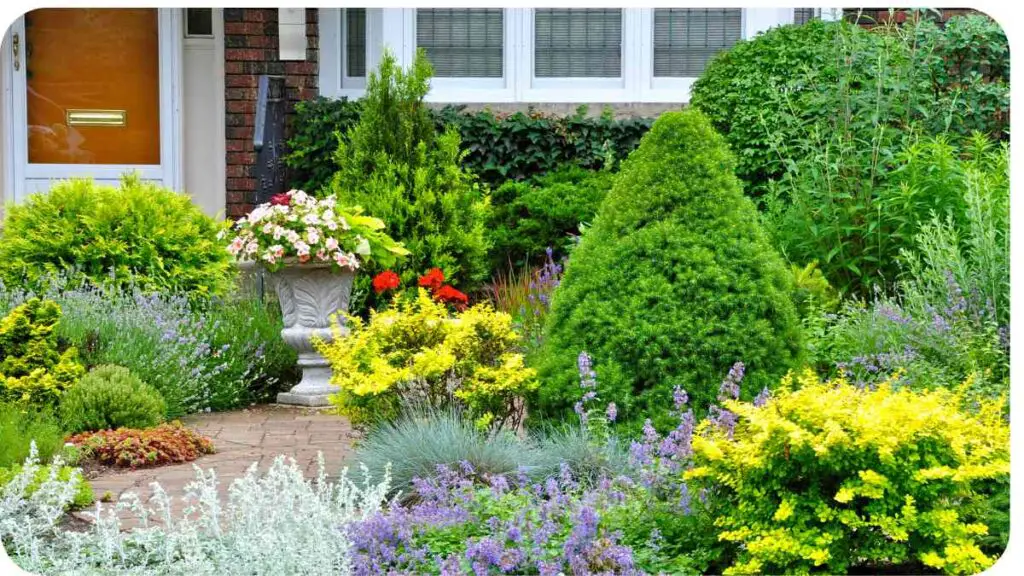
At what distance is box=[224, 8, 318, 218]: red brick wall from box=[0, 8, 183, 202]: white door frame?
76 cm

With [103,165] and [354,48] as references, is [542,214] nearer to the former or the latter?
[354,48]

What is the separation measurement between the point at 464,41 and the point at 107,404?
574cm

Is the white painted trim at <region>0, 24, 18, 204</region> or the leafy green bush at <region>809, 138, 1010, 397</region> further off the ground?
the white painted trim at <region>0, 24, 18, 204</region>

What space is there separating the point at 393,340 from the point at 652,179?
140 cm

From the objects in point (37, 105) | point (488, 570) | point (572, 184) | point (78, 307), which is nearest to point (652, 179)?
point (488, 570)

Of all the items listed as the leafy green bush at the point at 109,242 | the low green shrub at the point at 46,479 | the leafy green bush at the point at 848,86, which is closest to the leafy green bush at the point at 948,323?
the leafy green bush at the point at 848,86

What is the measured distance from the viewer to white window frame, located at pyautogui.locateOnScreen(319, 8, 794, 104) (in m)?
10.7

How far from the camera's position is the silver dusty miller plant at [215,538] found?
380cm

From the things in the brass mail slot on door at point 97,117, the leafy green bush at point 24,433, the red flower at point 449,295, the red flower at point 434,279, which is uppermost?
the brass mail slot on door at point 97,117

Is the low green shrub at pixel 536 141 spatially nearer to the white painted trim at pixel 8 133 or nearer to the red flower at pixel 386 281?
the red flower at pixel 386 281

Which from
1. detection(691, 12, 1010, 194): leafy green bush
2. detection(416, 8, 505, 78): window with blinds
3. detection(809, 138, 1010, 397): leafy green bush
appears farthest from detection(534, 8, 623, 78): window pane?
detection(809, 138, 1010, 397): leafy green bush

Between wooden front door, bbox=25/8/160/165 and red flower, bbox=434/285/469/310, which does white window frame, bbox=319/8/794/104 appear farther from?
red flower, bbox=434/285/469/310

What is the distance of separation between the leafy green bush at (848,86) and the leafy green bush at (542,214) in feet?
3.66

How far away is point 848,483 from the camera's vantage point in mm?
3572
